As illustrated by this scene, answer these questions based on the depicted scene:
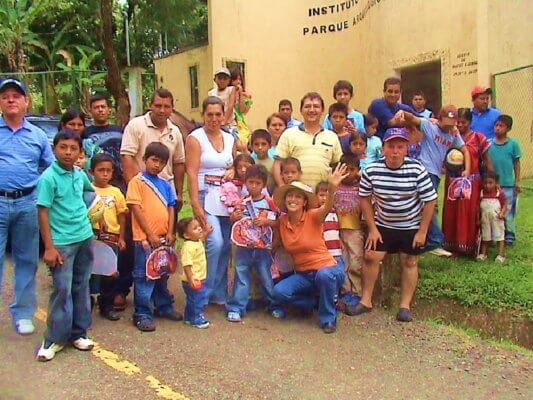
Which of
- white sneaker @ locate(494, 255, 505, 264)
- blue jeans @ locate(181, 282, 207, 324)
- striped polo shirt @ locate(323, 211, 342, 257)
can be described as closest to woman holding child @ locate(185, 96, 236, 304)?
blue jeans @ locate(181, 282, 207, 324)

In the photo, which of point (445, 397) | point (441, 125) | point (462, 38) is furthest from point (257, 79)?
point (445, 397)

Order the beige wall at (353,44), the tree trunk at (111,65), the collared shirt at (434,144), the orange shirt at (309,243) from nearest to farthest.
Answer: the orange shirt at (309,243) < the collared shirt at (434,144) < the beige wall at (353,44) < the tree trunk at (111,65)

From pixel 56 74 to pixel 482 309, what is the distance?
17.5 m

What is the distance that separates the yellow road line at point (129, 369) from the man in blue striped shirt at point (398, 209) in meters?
2.12

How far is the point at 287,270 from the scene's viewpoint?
17.7 feet

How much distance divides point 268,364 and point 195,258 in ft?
3.66

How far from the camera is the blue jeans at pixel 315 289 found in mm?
4980

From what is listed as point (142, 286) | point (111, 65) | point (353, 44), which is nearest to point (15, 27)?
point (111, 65)

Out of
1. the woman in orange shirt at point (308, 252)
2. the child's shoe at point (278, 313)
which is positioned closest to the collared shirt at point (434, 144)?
the woman in orange shirt at point (308, 252)

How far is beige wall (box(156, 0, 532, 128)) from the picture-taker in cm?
1209

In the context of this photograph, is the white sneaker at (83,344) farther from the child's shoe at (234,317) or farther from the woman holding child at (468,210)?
the woman holding child at (468,210)

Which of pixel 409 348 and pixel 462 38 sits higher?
pixel 462 38

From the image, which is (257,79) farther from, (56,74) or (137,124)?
(137,124)

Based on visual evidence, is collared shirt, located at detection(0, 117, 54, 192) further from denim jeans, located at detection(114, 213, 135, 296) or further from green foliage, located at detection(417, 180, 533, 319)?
green foliage, located at detection(417, 180, 533, 319)
